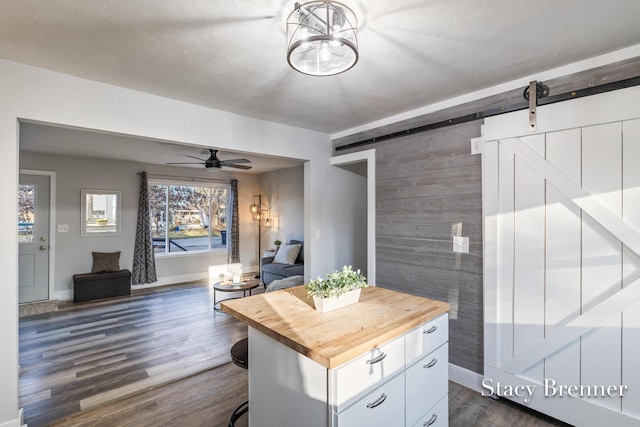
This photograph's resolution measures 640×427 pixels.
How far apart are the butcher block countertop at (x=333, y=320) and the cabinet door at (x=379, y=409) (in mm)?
225

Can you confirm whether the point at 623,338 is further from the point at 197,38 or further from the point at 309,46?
the point at 197,38

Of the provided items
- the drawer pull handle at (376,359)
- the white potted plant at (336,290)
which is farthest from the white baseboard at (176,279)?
the drawer pull handle at (376,359)

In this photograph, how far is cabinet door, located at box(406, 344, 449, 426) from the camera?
1579 millimetres

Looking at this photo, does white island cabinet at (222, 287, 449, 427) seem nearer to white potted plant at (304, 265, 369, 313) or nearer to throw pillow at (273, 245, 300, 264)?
white potted plant at (304, 265, 369, 313)

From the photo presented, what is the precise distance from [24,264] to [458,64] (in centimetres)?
674

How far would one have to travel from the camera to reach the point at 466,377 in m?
2.63

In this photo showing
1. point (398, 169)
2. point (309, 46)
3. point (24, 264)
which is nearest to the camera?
point (309, 46)

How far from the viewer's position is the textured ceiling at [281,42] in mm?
1519

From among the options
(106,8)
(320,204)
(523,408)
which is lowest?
(523,408)

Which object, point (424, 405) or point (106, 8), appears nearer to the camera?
point (106, 8)

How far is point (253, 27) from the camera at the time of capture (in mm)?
1670

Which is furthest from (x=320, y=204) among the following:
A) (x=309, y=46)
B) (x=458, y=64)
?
(x=309, y=46)

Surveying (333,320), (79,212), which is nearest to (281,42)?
(333,320)

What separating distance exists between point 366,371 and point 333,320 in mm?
299
